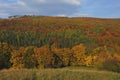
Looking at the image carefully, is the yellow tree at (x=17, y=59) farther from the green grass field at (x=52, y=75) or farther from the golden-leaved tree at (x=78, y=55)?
the green grass field at (x=52, y=75)

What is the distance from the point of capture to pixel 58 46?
136 metres

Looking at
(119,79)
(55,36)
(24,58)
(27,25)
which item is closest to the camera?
(119,79)

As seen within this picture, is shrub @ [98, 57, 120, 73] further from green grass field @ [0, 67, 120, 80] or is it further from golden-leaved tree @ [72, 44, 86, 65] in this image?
golden-leaved tree @ [72, 44, 86, 65]

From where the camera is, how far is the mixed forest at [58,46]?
104919 mm

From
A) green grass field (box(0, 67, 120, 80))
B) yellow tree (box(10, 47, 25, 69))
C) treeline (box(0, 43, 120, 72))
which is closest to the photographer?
green grass field (box(0, 67, 120, 80))

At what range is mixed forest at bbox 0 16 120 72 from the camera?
104919mm

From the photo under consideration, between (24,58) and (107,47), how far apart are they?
141 feet

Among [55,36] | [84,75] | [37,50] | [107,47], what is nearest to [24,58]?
[37,50]

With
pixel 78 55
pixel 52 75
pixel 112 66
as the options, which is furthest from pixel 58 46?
pixel 52 75

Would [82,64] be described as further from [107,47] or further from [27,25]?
[27,25]

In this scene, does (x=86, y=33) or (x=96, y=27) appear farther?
(x=96, y=27)

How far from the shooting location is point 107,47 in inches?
5276

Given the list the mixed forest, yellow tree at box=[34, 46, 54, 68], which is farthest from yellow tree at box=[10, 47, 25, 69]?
yellow tree at box=[34, 46, 54, 68]

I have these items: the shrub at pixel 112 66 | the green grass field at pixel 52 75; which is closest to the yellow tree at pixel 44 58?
the shrub at pixel 112 66
